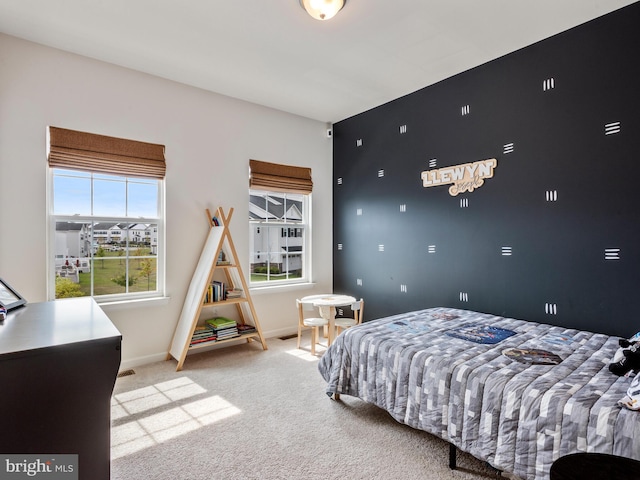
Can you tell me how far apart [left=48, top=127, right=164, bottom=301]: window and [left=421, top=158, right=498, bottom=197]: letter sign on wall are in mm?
2694

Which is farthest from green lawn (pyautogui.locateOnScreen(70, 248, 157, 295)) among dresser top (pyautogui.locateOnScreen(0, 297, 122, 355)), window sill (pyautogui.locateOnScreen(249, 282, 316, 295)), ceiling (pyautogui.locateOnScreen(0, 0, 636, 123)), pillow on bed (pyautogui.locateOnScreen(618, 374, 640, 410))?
pillow on bed (pyautogui.locateOnScreen(618, 374, 640, 410))

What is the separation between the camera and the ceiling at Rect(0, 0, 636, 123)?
7.94 ft

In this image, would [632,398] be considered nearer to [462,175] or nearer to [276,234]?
[462,175]

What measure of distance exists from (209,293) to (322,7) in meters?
2.61

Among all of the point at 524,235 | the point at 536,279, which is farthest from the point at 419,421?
the point at 524,235

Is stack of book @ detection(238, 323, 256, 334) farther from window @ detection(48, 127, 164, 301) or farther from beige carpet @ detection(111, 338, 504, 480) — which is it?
window @ detection(48, 127, 164, 301)

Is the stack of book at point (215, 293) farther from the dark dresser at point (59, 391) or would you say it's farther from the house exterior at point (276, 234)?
the dark dresser at point (59, 391)

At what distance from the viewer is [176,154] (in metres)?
3.57

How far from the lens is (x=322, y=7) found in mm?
2285

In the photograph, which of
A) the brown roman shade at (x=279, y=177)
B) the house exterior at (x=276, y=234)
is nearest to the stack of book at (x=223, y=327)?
the house exterior at (x=276, y=234)

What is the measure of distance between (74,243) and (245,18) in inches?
93.0

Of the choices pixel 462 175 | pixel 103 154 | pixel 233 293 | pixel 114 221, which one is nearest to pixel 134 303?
pixel 114 221

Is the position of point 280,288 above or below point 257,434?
above

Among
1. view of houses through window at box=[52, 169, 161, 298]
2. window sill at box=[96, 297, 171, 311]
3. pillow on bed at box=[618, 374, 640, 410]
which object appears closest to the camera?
pillow on bed at box=[618, 374, 640, 410]
